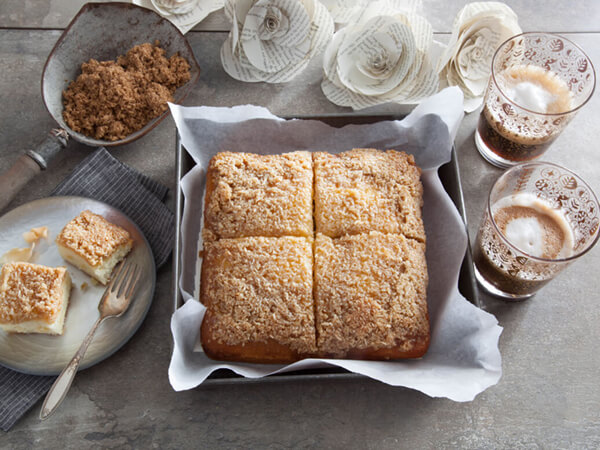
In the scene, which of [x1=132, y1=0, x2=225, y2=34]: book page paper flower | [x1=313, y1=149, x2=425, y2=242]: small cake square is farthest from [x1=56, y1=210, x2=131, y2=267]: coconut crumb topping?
[x1=132, y1=0, x2=225, y2=34]: book page paper flower

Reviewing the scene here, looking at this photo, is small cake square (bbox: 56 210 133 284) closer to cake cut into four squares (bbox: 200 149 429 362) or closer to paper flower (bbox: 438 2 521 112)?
cake cut into four squares (bbox: 200 149 429 362)

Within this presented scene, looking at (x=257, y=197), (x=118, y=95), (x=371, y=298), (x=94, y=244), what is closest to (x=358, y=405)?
(x=371, y=298)

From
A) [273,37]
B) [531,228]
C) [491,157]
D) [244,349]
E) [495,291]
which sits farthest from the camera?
[273,37]

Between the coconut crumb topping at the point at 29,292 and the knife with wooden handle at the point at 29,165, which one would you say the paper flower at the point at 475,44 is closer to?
the knife with wooden handle at the point at 29,165

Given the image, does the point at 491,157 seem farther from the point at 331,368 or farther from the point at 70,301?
the point at 70,301

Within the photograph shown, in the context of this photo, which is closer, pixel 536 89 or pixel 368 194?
pixel 368 194

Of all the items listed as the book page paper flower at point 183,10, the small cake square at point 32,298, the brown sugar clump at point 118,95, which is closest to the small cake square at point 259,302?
the small cake square at point 32,298

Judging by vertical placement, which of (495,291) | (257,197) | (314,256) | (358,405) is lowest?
(358,405)
